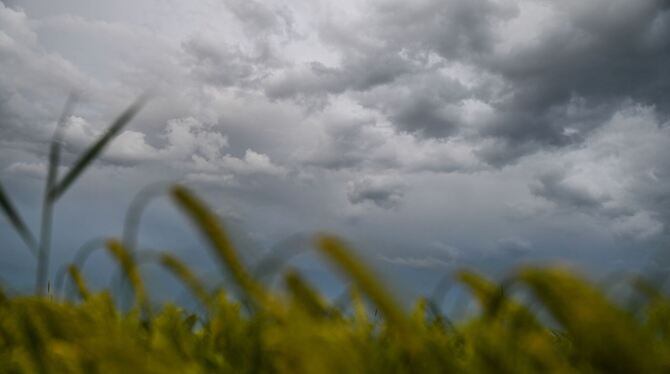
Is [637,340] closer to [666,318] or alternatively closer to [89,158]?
[666,318]

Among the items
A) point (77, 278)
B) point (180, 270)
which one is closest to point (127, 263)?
point (180, 270)

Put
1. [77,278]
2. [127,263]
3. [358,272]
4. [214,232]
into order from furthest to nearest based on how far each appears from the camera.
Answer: [77,278] < [127,263] < [214,232] < [358,272]

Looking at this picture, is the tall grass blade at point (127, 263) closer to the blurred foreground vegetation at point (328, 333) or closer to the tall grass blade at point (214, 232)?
the blurred foreground vegetation at point (328, 333)

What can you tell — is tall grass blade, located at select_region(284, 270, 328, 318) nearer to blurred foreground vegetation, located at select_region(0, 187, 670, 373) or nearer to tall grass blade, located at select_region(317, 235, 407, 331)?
blurred foreground vegetation, located at select_region(0, 187, 670, 373)

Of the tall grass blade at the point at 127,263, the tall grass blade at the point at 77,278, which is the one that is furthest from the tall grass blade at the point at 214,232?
the tall grass blade at the point at 77,278

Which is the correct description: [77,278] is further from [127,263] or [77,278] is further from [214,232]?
[214,232]

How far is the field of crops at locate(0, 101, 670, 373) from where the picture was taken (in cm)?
91

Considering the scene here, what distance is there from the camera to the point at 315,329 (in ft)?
3.81

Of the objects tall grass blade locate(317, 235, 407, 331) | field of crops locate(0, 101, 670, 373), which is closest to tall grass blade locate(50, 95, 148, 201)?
field of crops locate(0, 101, 670, 373)

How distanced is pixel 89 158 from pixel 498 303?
3.85ft

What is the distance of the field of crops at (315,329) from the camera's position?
91 cm

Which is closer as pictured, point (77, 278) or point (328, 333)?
point (328, 333)

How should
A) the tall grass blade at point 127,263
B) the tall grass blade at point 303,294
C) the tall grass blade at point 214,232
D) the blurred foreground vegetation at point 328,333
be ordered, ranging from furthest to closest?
the tall grass blade at point 127,263 < the tall grass blade at point 303,294 < the tall grass blade at point 214,232 < the blurred foreground vegetation at point 328,333

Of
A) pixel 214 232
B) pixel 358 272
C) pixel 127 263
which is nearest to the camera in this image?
pixel 358 272
